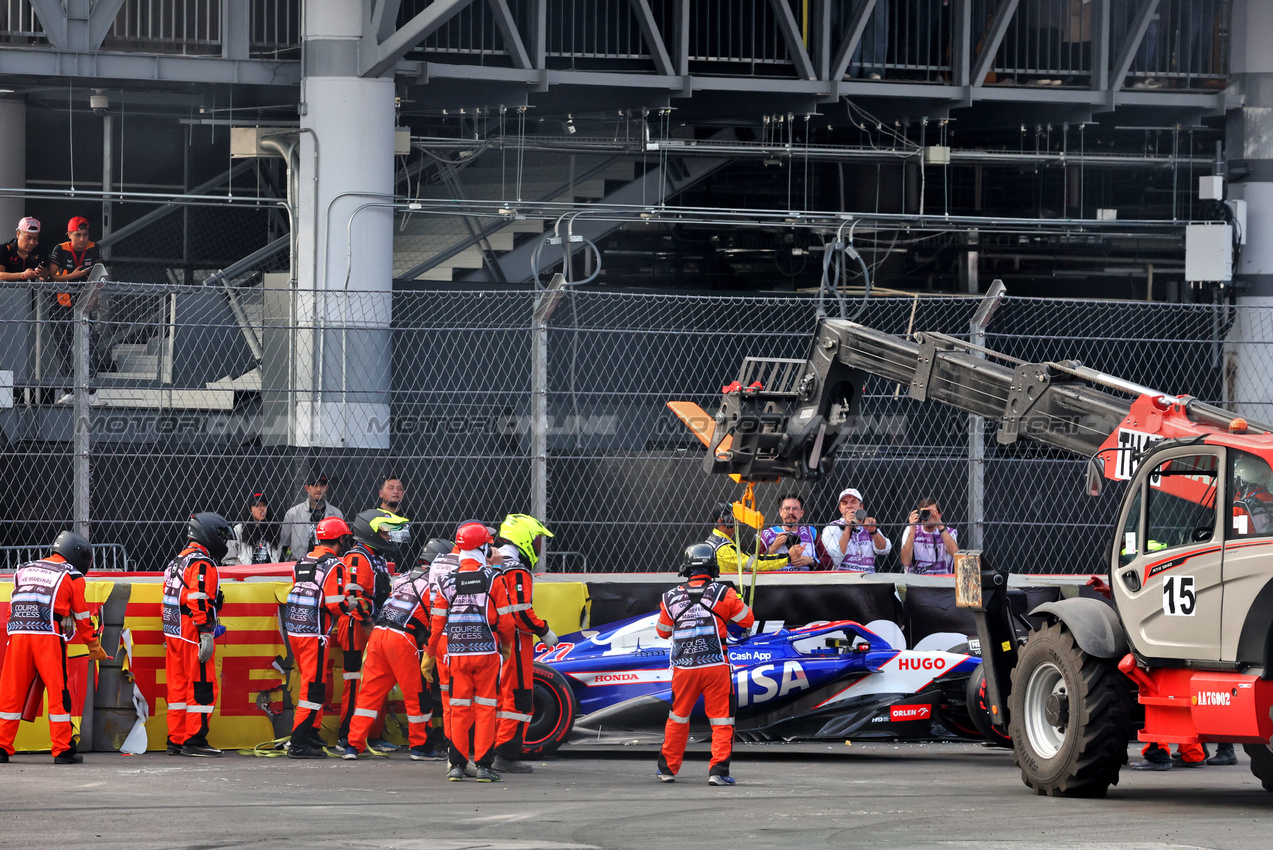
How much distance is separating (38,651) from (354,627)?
2.07m

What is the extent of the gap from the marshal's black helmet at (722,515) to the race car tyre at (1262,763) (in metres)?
4.64

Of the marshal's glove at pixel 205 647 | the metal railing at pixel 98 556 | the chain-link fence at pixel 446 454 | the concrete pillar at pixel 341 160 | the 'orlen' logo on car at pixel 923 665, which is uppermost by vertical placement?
the concrete pillar at pixel 341 160

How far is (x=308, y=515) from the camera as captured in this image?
13.0 m

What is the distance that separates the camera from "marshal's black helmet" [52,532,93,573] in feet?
36.8

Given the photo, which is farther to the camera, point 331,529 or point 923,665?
point 331,529

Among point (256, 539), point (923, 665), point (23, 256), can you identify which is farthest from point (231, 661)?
point (23, 256)

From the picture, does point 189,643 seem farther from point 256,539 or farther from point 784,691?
point 784,691

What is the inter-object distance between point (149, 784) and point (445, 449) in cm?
379

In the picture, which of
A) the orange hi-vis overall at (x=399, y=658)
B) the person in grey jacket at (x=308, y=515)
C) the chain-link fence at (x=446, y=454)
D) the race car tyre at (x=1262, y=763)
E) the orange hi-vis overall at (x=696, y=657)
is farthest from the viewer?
the person in grey jacket at (x=308, y=515)

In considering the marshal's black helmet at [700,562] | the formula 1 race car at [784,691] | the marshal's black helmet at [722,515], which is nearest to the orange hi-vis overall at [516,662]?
the formula 1 race car at [784,691]

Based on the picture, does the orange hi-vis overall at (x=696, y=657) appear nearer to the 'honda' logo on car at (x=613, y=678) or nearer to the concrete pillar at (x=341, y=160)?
the 'honda' logo on car at (x=613, y=678)

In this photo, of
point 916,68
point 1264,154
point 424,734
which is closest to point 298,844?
point 424,734

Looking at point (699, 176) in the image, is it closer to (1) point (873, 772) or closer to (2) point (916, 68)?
(2) point (916, 68)

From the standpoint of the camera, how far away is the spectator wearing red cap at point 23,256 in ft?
50.9
